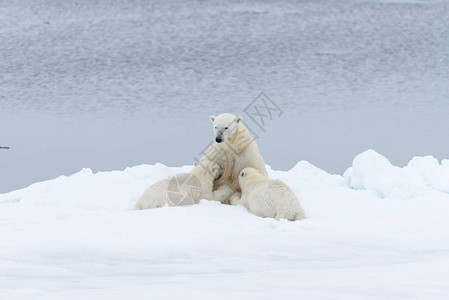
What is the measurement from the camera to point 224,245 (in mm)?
5316

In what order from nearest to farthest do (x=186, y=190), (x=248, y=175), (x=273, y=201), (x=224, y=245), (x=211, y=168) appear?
(x=224, y=245), (x=273, y=201), (x=186, y=190), (x=248, y=175), (x=211, y=168)

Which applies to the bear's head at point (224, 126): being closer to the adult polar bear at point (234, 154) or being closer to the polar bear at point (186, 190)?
the adult polar bear at point (234, 154)

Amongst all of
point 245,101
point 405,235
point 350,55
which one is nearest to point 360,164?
point 405,235

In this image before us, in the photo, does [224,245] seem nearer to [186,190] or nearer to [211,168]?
[186,190]

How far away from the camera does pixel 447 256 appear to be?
5148 mm

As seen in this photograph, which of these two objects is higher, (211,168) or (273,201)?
(211,168)

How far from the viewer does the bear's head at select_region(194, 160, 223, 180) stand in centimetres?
704

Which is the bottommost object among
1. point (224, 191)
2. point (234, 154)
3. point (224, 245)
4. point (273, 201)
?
point (224, 245)

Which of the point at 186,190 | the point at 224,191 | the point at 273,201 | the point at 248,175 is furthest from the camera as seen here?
the point at 224,191

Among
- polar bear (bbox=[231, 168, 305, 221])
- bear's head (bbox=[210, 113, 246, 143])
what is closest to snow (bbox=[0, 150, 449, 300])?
polar bear (bbox=[231, 168, 305, 221])

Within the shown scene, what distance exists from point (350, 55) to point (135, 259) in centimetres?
1622

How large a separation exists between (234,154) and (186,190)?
0.81 meters

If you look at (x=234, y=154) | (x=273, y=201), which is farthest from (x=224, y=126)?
(x=273, y=201)

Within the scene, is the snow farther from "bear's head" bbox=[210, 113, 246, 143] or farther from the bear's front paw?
"bear's head" bbox=[210, 113, 246, 143]
